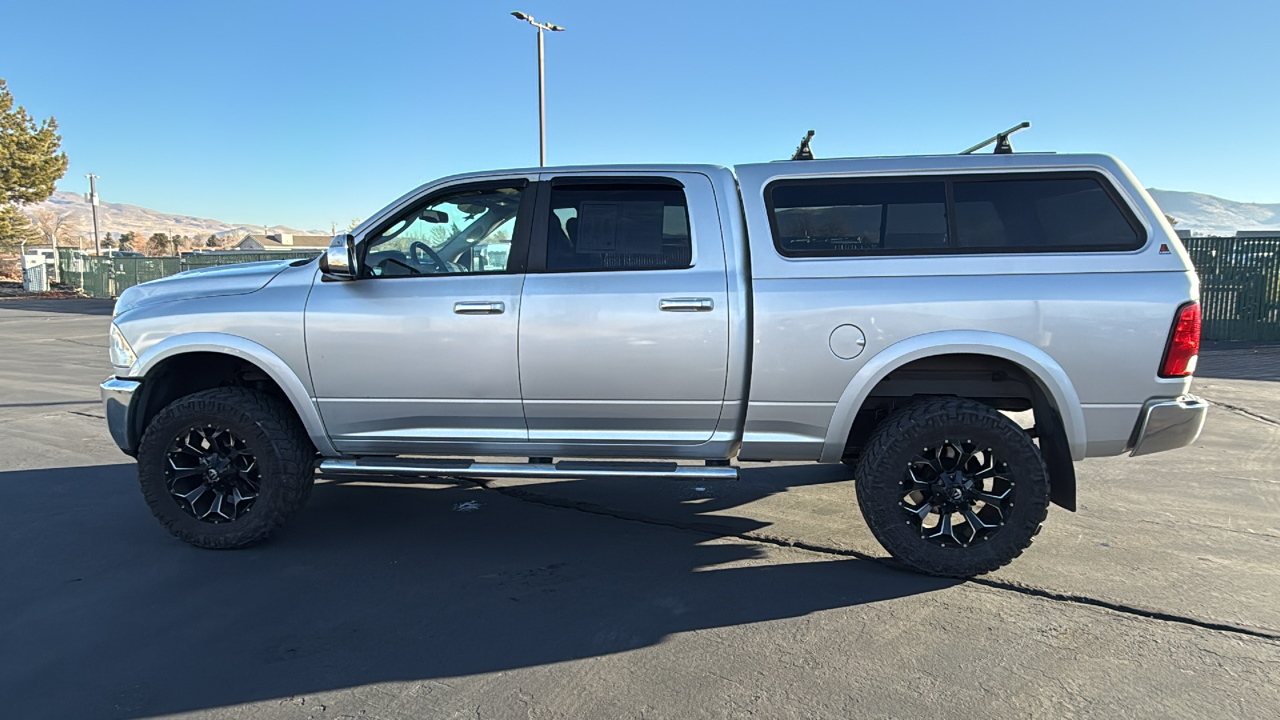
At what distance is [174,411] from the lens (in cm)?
425

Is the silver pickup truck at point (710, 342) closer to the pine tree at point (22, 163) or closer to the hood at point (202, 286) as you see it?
the hood at point (202, 286)

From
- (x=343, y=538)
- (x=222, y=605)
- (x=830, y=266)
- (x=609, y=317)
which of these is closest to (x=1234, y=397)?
(x=830, y=266)

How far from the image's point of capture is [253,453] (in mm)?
4238

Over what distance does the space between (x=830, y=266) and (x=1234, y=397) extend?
8.21 metres

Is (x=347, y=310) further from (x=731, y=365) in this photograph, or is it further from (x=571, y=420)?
(x=731, y=365)

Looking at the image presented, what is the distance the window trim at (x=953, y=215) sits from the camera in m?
3.80

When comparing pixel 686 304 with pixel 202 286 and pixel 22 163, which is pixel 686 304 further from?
pixel 22 163

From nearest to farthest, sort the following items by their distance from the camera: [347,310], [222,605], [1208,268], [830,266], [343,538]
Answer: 1. [222,605]
2. [830,266]
3. [347,310]
4. [343,538]
5. [1208,268]

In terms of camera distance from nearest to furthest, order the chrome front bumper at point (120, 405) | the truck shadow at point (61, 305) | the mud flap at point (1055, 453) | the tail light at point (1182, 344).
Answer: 1. the tail light at point (1182, 344)
2. the mud flap at point (1055, 453)
3. the chrome front bumper at point (120, 405)
4. the truck shadow at point (61, 305)

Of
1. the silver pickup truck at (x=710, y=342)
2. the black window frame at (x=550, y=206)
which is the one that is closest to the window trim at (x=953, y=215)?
the silver pickup truck at (x=710, y=342)

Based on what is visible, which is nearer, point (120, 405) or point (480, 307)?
point (480, 307)

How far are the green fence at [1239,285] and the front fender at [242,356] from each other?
53.9ft

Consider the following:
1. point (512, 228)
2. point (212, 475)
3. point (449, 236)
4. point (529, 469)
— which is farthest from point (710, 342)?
point (212, 475)

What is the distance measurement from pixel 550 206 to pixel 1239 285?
16285mm
